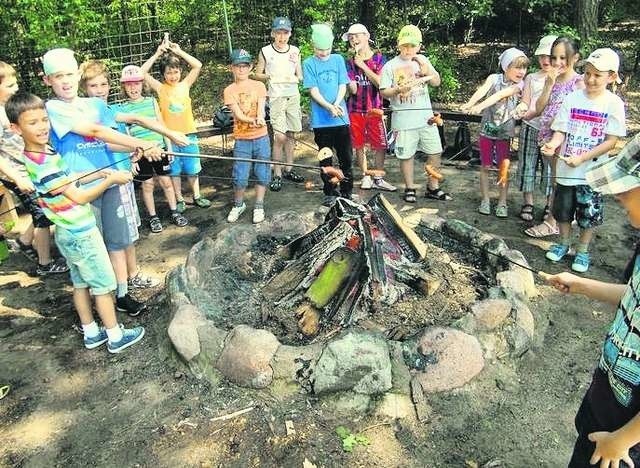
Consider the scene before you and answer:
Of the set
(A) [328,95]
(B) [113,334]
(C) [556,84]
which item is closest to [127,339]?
(B) [113,334]

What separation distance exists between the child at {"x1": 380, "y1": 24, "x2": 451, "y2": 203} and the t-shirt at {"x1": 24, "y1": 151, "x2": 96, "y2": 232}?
3270 mm

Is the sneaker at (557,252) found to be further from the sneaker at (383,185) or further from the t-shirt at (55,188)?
the t-shirt at (55,188)

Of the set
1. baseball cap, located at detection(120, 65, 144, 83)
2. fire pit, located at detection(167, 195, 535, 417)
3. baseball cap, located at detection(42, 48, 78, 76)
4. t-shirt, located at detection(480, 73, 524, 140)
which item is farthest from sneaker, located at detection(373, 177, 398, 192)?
baseball cap, located at detection(42, 48, 78, 76)

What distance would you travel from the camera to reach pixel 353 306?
387 centimetres

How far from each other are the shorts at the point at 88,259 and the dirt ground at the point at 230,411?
0.53 meters

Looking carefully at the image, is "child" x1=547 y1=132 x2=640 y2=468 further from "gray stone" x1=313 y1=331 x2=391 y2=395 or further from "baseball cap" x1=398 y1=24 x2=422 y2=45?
"baseball cap" x1=398 y1=24 x2=422 y2=45

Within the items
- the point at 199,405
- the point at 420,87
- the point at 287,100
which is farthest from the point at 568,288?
the point at 287,100

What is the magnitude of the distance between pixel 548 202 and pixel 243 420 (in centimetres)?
375

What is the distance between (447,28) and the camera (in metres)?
11.3

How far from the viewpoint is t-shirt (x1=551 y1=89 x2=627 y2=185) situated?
439cm

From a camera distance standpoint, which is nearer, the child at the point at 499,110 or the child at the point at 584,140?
the child at the point at 584,140

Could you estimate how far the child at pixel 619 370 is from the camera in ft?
5.94

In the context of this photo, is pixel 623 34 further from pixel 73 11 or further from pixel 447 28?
pixel 73 11

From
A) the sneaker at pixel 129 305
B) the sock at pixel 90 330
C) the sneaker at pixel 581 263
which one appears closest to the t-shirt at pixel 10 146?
the sneaker at pixel 129 305
